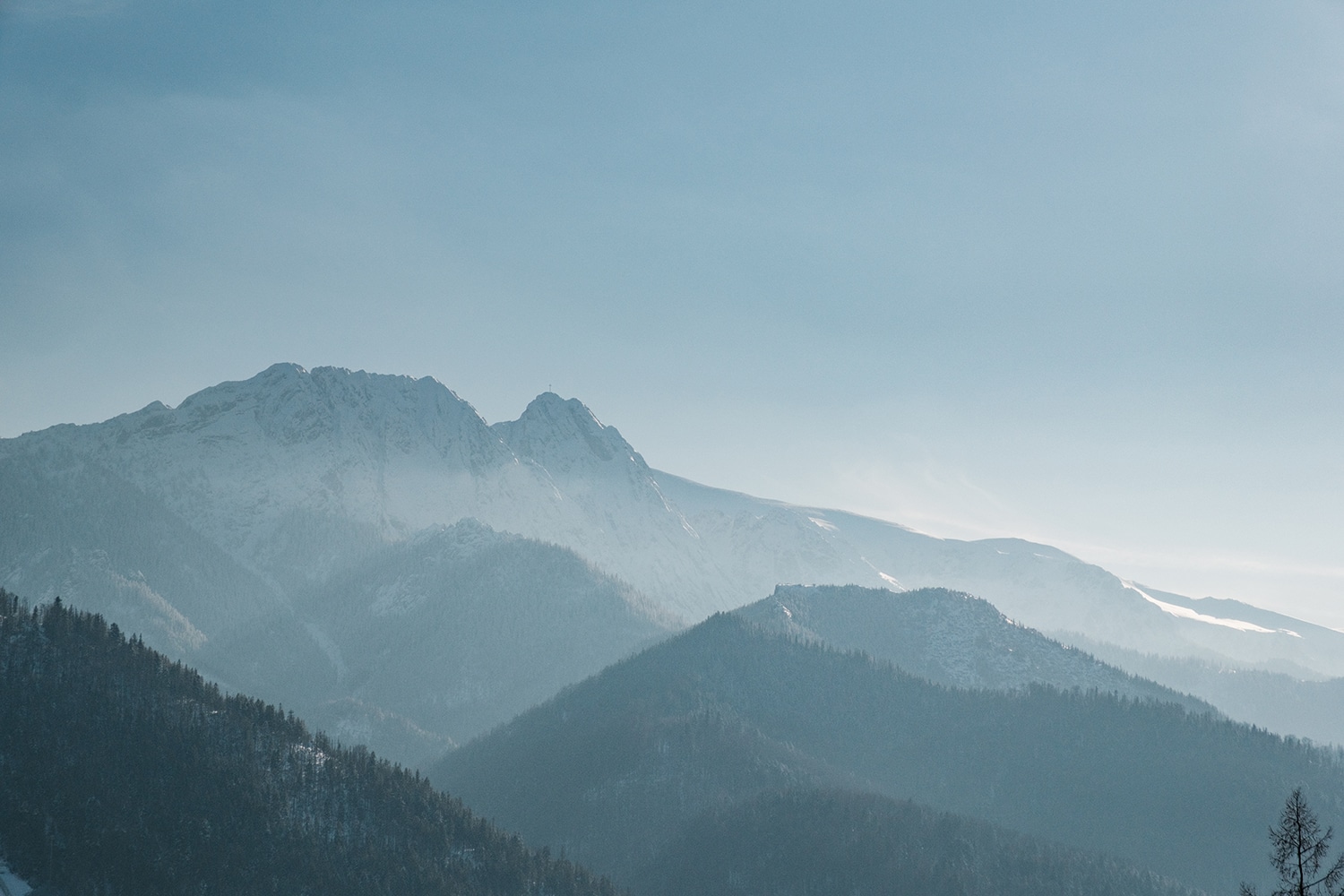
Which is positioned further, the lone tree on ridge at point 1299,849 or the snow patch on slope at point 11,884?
the snow patch on slope at point 11,884

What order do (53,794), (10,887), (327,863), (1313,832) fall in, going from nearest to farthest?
(1313,832), (10,887), (53,794), (327,863)

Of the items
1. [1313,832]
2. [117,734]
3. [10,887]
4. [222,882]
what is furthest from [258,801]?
[1313,832]

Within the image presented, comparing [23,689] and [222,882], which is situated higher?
[23,689]

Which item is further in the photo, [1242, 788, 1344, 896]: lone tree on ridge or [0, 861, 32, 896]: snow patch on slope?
[0, 861, 32, 896]: snow patch on slope

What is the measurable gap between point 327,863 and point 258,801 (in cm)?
1795

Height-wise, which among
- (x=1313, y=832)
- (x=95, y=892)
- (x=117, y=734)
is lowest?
(x=95, y=892)

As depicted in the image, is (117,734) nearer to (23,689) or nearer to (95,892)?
(23,689)

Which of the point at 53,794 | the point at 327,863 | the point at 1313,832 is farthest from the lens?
the point at 327,863

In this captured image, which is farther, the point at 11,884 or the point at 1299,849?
the point at 11,884

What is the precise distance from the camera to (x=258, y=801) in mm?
199250

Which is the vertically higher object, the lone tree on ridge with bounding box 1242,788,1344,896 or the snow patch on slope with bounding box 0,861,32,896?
the lone tree on ridge with bounding box 1242,788,1344,896

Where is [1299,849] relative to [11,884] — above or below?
above

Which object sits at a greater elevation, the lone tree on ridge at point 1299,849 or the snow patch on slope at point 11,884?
the lone tree on ridge at point 1299,849

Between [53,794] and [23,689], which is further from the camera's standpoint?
[23,689]
